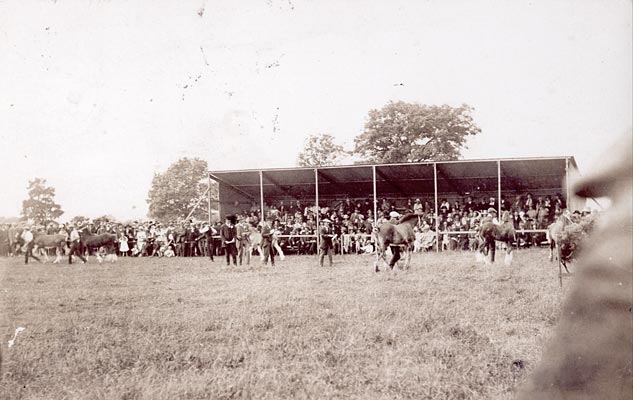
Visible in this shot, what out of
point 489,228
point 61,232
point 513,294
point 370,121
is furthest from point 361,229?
point 513,294

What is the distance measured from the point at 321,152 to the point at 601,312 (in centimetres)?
1745

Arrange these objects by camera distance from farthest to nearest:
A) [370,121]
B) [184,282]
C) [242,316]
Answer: [370,121] < [184,282] < [242,316]

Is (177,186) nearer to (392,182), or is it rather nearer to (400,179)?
(392,182)

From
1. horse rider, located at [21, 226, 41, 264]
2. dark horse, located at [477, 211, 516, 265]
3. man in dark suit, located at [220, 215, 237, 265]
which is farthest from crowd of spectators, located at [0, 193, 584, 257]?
dark horse, located at [477, 211, 516, 265]

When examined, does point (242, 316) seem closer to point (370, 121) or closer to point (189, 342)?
point (189, 342)

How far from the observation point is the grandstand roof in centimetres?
2025

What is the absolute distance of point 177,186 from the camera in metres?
29.2

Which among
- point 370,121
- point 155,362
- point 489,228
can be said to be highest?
point 370,121

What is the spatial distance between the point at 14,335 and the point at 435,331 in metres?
4.36

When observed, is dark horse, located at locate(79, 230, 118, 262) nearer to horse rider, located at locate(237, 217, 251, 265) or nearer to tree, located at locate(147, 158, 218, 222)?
horse rider, located at locate(237, 217, 251, 265)

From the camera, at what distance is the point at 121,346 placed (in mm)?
5566

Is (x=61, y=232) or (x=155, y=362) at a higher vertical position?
(x=61, y=232)

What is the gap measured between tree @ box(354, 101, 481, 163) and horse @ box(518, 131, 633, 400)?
1402 cm

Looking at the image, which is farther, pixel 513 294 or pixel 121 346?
pixel 513 294
